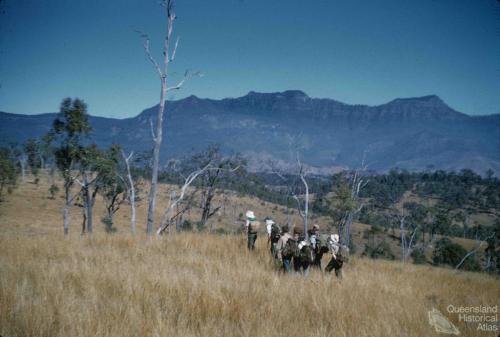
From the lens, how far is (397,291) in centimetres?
523

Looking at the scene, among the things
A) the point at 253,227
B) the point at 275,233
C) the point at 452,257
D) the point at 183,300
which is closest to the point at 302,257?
the point at 275,233

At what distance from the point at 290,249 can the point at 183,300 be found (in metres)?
2.61

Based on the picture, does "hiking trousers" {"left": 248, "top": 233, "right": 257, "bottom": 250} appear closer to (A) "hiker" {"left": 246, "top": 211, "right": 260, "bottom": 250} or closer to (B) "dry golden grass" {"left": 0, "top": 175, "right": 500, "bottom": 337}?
(A) "hiker" {"left": 246, "top": 211, "right": 260, "bottom": 250}

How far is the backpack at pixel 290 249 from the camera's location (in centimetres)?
580

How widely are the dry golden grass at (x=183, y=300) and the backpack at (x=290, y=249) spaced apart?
1.63 feet

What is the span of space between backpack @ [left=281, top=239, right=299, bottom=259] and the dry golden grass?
0.50 meters

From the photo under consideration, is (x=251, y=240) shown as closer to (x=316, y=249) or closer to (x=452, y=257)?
(x=316, y=249)

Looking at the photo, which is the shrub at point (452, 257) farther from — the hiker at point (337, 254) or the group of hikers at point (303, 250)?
the hiker at point (337, 254)

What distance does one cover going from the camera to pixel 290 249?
5.84 metres

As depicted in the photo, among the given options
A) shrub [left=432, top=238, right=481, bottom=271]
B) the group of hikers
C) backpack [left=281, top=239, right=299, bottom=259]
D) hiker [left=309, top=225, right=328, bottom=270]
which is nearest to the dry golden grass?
the group of hikers

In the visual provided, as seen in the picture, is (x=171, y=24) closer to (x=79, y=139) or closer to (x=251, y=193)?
(x=79, y=139)

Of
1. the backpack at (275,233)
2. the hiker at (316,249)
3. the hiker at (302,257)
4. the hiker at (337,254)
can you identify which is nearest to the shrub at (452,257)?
the hiker at (316,249)

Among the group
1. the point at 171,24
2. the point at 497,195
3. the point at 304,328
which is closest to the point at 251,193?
the point at 497,195

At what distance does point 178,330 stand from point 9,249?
4429 millimetres
